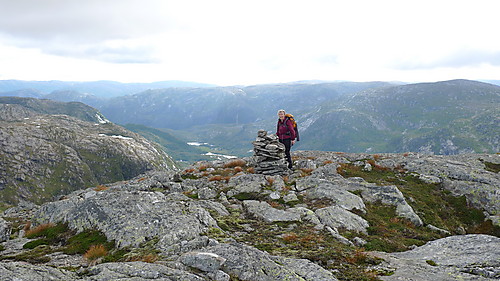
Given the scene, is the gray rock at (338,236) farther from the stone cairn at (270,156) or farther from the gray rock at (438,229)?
the stone cairn at (270,156)

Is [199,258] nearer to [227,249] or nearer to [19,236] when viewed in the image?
[227,249]

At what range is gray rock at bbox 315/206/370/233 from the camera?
16766mm

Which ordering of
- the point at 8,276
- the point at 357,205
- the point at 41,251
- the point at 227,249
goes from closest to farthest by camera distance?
the point at 8,276 → the point at 227,249 → the point at 41,251 → the point at 357,205

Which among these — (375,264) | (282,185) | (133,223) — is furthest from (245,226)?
(282,185)

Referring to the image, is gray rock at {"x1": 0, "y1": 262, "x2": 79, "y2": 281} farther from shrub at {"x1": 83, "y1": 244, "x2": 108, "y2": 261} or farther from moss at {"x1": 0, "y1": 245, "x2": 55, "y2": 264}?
moss at {"x1": 0, "y1": 245, "x2": 55, "y2": 264}

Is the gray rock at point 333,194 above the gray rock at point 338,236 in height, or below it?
above

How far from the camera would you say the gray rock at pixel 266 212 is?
1742 centimetres

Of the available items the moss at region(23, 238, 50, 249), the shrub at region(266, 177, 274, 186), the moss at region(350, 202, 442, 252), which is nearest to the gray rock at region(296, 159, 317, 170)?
the shrub at region(266, 177, 274, 186)

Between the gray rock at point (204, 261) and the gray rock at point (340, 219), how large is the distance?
9285mm

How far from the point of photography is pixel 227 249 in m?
10.9

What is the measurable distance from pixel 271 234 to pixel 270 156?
602 inches

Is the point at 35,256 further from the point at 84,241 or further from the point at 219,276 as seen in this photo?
the point at 219,276

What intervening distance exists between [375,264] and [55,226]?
1680cm

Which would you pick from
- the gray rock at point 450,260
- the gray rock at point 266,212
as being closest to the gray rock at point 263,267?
the gray rock at point 450,260
